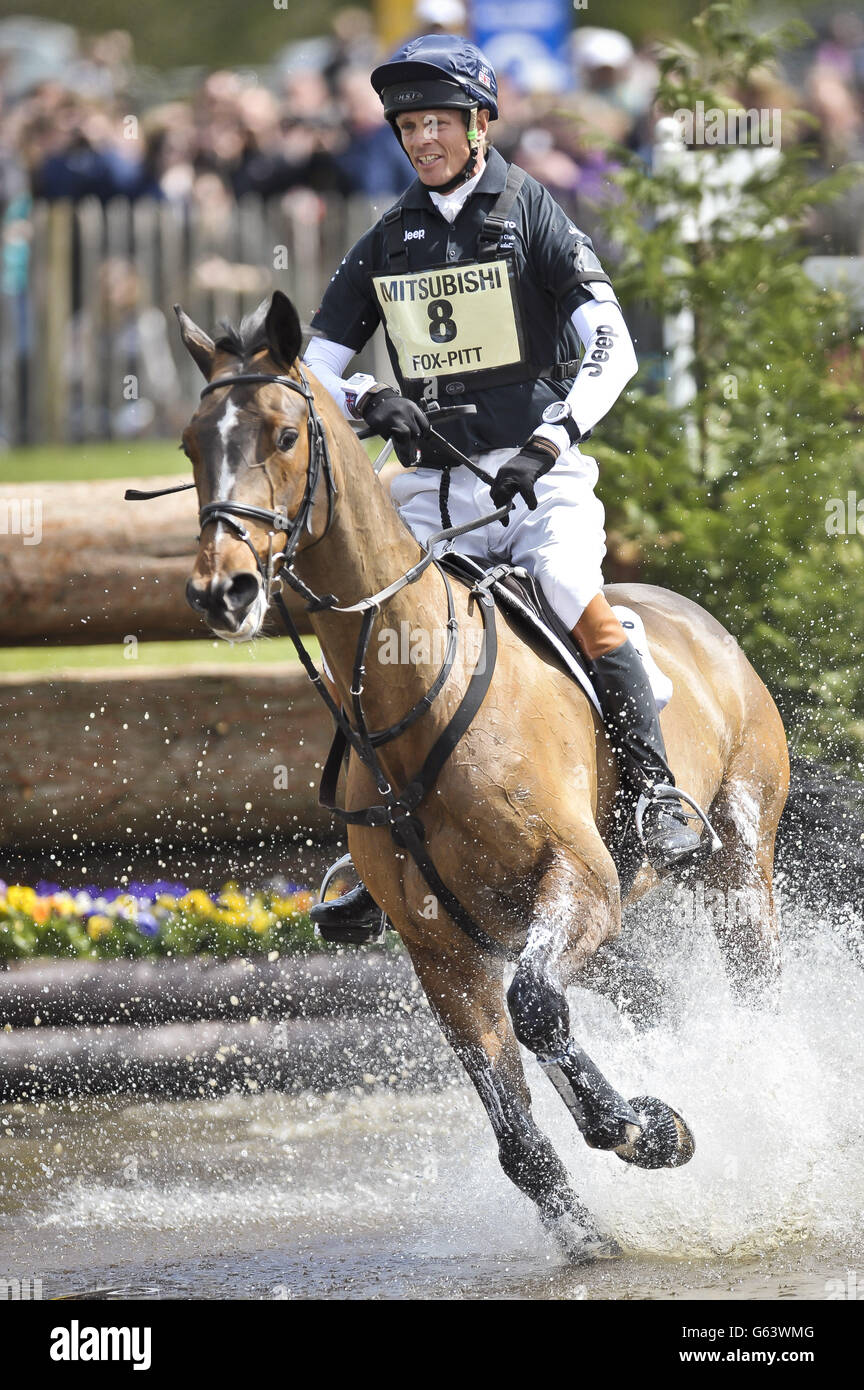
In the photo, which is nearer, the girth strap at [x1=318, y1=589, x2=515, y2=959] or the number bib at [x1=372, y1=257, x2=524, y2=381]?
the girth strap at [x1=318, y1=589, x2=515, y2=959]

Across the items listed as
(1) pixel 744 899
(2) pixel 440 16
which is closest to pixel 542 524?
(1) pixel 744 899

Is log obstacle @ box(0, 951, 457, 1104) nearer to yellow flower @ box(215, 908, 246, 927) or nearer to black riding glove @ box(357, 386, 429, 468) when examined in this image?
yellow flower @ box(215, 908, 246, 927)

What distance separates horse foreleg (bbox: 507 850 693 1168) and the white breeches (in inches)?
32.6

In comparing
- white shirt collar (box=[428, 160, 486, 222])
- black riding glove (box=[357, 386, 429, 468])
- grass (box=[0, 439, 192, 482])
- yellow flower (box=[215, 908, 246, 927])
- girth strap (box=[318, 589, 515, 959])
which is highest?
white shirt collar (box=[428, 160, 486, 222])

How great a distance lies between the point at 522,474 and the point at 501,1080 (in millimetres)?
1615

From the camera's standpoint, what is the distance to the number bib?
4809 mm

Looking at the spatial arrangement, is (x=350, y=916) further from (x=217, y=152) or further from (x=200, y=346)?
(x=217, y=152)

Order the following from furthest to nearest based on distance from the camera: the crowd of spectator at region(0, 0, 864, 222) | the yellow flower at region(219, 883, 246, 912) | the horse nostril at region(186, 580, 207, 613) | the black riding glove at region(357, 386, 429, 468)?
the crowd of spectator at region(0, 0, 864, 222) → the yellow flower at region(219, 883, 246, 912) → the black riding glove at region(357, 386, 429, 468) → the horse nostril at region(186, 580, 207, 613)

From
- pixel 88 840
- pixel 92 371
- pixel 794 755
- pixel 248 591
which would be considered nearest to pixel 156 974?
pixel 88 840

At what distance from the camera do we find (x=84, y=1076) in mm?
6551

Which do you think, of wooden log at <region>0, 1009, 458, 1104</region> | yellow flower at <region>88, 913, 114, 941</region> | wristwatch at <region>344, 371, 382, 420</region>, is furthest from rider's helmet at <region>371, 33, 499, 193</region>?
yellow flower at <region>88, 913, 114, 941</region>

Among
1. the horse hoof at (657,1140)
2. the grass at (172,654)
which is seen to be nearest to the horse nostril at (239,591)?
the horse hoof at (657,1140)

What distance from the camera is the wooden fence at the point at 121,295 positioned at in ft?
37.8

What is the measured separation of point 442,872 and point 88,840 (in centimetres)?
343
